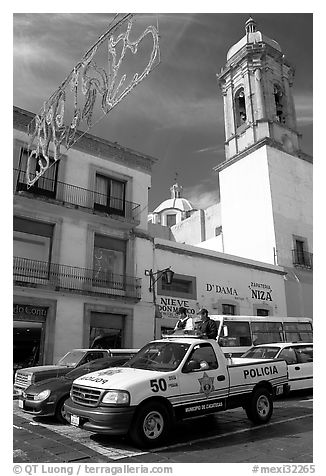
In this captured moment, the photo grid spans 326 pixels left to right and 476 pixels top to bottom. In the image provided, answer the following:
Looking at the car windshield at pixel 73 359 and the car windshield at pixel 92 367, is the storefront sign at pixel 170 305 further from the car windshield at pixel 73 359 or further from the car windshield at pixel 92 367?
the car windshield at pixel 92 367

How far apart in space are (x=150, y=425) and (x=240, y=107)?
28298 millimetres

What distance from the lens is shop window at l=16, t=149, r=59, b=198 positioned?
16500mm

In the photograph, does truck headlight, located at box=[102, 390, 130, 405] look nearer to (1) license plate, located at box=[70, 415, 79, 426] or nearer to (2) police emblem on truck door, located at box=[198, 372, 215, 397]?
(1) license plate, located at box=[70, 415, 79, 426]

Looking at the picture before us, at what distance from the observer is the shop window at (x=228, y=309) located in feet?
71.3

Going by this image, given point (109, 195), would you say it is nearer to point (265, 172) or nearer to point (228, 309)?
point (228, 309)

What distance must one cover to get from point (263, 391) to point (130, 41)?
7527 mm

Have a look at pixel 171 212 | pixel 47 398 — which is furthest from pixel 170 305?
pixel 171 212

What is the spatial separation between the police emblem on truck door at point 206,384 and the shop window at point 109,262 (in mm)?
10890

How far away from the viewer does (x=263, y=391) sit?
323 inches

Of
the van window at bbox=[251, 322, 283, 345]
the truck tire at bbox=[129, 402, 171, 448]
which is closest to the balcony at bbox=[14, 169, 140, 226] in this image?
the van window at bbox=[251, 322, 283, 345]

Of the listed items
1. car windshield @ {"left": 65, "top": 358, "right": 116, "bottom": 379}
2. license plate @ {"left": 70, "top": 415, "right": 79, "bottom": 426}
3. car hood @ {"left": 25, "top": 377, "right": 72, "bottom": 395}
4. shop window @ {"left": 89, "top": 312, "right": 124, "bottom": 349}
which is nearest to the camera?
license plate @ {"left": 70, "top": 415, "right": 79, "bottom": 426}

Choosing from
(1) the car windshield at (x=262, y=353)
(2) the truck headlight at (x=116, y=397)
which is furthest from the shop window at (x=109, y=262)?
(2) the truck headlight at (x=116, y=397)

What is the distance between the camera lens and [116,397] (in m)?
6.16
